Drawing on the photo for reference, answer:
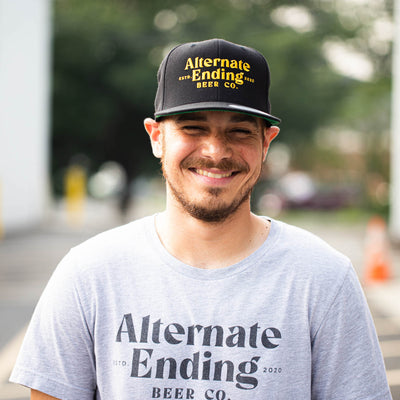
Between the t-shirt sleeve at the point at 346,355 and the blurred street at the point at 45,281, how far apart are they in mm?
2590

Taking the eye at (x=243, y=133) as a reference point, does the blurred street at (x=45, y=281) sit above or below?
below

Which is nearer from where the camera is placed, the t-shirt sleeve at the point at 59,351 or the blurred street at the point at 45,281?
the t-shirt sleeve at the point at 59,351

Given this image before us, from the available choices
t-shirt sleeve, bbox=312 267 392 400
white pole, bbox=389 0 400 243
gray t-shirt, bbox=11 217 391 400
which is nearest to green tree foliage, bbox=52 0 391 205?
white pole, bbox=389 0 400 243

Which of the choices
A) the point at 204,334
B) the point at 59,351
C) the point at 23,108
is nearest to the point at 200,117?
the point at 204,334

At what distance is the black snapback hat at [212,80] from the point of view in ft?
5.34

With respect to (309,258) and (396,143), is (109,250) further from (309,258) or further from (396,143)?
(396,143)

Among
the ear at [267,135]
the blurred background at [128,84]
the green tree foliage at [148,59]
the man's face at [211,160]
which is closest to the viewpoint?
the man's face at [211,160]

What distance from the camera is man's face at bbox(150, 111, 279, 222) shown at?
1.70 m

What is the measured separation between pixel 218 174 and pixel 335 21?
2065cm

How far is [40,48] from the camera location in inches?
663

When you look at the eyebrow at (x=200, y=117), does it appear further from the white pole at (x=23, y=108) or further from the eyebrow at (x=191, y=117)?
the white pole at (x=23, y=108)

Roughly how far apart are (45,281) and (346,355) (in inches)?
279

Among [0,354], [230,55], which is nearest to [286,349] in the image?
[230,55]

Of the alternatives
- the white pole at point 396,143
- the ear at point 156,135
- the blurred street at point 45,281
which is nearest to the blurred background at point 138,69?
the blurred street at point 45,281
